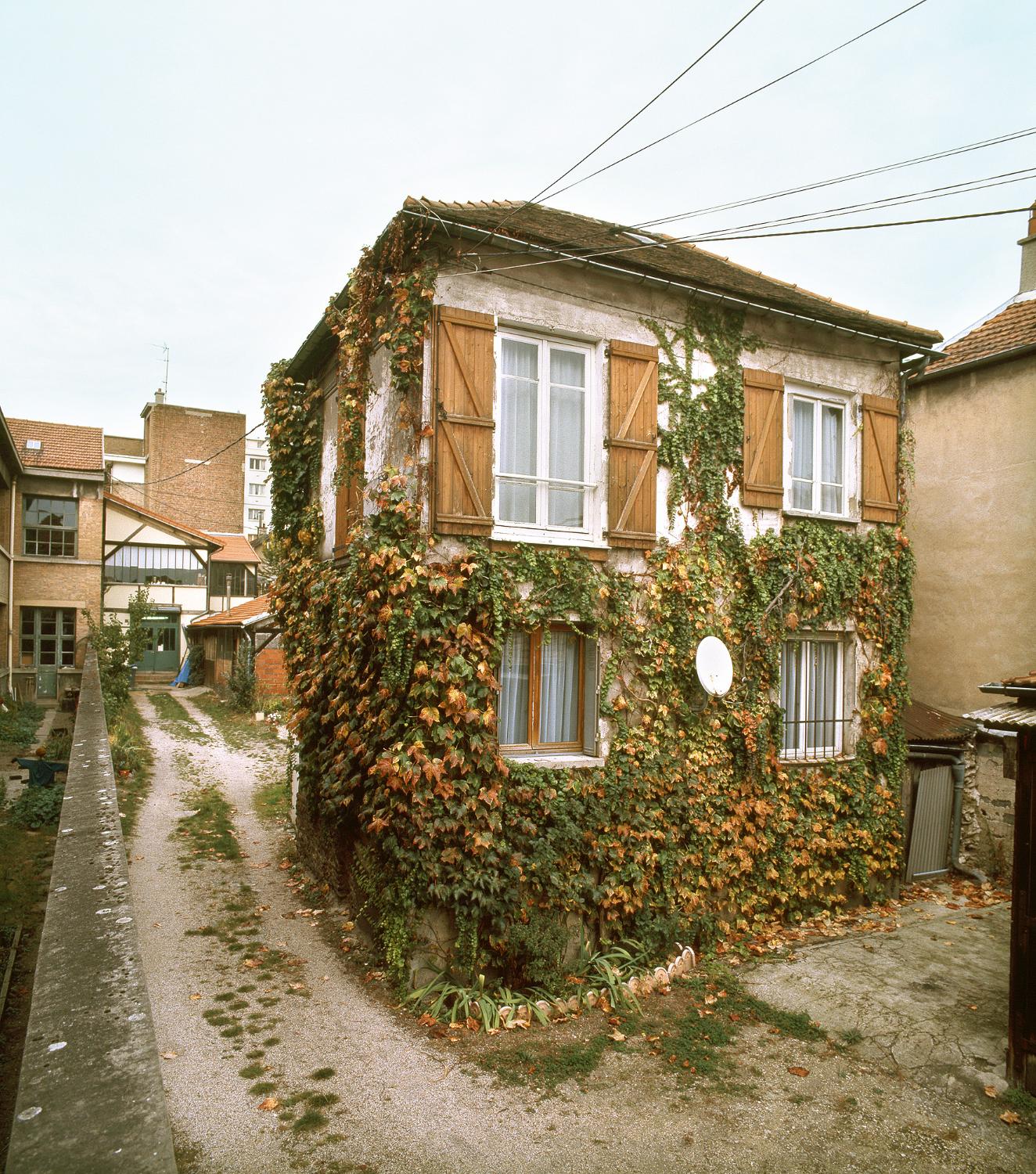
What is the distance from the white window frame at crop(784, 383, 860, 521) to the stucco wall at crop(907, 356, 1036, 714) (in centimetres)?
320

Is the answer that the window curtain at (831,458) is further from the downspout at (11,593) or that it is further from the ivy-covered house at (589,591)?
the downspout at (11,593)

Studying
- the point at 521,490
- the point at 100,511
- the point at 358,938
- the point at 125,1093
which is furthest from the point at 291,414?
the point at 100,511

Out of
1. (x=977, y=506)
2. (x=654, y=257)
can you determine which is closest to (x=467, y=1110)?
(x=654, y=257)

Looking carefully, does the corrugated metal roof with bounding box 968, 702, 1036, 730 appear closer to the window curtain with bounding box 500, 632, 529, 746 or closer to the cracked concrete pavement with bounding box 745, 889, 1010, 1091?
the cracked concrete pavement with bounding box 745, 889, 1010, 1091

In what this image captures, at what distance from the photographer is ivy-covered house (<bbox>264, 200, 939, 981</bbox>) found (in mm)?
7258

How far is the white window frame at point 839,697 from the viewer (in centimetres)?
989

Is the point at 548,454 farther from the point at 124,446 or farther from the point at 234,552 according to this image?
the point at 124,446

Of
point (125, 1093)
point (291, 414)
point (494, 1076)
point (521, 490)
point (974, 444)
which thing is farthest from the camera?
point (974, 444)

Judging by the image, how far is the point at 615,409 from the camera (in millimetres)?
8383

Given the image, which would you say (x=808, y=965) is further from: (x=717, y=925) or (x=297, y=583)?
(x=297, y=583)

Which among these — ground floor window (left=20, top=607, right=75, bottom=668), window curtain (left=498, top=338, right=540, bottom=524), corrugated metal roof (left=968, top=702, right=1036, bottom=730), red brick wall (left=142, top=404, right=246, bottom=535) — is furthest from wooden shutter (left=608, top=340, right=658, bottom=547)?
red brick wall (left=142, top=404, right=246, bottom=535)

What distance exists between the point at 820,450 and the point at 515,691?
5.26m

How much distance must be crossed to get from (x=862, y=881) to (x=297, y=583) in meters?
8.07

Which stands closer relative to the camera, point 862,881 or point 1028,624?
point 862,881
